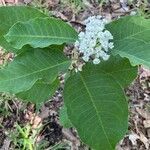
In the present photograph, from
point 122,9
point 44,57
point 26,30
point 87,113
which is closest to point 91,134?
point 87,113

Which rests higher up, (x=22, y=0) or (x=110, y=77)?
(x=110, y=77)

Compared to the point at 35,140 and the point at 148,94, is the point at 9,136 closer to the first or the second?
the point at 35,140

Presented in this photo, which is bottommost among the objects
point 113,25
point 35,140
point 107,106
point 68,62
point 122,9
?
point 35,140

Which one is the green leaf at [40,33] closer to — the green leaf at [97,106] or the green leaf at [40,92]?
the green leaf at [97,106]

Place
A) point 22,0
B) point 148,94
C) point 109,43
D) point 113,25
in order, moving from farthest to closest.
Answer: point 22,0 → point 148,94 → point 113,25 → point 109,43

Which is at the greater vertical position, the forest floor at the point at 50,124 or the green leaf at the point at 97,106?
the green leaf at the point at 97,106

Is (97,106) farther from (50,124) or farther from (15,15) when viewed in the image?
(50,124)

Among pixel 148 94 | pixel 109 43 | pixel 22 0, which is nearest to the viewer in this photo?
pixel 109 43

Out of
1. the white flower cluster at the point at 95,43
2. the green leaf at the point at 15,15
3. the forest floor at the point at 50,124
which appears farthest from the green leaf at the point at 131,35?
the forest floor at the point at 50,124
